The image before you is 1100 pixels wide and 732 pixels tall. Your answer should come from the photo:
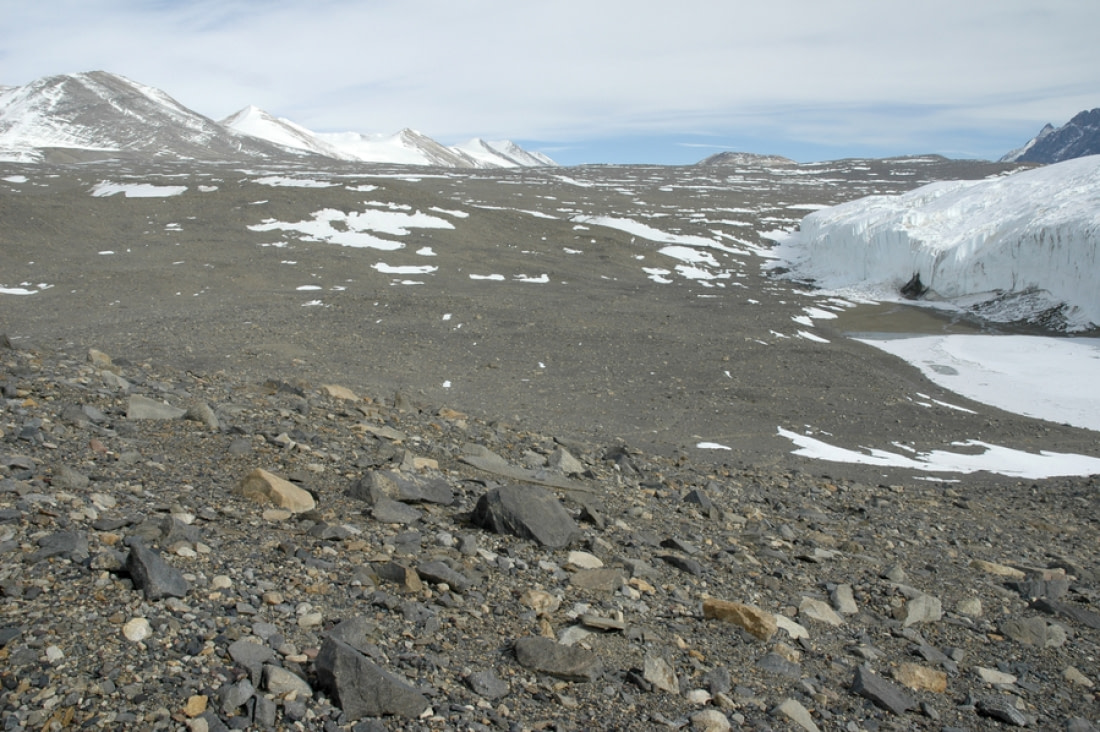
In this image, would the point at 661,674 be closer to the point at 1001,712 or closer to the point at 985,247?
the point at 1001,712

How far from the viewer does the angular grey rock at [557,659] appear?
398 centimetres

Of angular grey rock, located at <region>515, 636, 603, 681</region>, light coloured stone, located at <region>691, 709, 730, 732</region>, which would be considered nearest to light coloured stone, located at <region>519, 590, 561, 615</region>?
angular grey rock, located at <region>515, 636, 603, 681</region>

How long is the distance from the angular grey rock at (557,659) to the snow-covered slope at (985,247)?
27574 millimetres

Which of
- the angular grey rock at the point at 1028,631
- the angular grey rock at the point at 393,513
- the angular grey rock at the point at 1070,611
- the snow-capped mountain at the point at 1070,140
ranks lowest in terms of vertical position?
the angular grey rock at the point at 1070,611

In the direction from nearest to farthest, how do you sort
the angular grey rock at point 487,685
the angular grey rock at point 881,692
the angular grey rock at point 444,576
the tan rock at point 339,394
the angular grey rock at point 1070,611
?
the angular grey rock at point 487,685 < the angular grey rock at point 881,692 < the angular grey rock at point 444,576 < the angular grey rock at point 1070,611 < the tan rock at point 339,394

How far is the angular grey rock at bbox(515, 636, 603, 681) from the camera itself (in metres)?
3.98

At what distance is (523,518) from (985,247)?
31.4m

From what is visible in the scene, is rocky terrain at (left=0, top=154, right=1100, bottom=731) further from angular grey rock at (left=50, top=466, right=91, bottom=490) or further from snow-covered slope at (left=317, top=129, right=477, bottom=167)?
snow-covered slope at (left=317, top=129, right=477, bottom=167)

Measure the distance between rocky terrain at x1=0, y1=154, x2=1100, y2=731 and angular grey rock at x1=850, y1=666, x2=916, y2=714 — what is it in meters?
0.02

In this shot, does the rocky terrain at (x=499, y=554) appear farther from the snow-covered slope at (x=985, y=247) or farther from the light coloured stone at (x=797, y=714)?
the snow-covered slope at (x=985, y=247)

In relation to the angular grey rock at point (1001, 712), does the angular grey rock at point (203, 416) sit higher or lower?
higher

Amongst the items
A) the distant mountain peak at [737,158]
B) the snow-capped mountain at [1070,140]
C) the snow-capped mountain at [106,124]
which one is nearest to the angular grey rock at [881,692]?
the snow-capped mountain at [106,124]

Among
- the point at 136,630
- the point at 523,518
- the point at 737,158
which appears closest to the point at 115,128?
the point at 737,158

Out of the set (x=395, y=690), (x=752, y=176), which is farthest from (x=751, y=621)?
(x=752, y=176)
